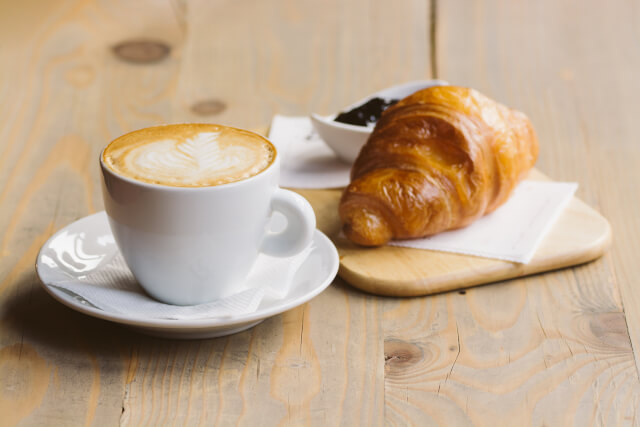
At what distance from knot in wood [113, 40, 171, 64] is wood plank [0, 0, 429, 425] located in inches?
0.7

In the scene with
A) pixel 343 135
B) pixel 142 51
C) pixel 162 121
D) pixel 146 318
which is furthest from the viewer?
pixel 142 51

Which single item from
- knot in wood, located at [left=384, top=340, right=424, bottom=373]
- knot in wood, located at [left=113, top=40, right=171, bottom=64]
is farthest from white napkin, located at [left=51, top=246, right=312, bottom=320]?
knot in wood, located at [left=113, top=40, right=171, bottom=64]

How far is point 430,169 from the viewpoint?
1126 mm

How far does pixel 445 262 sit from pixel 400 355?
207mm

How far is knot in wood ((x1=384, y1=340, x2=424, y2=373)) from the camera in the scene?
35.2 inches

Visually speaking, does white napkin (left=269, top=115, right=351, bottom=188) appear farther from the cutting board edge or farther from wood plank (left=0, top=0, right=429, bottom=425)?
the cutting board edge

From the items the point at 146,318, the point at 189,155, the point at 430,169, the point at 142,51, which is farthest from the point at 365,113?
the point at 142,51

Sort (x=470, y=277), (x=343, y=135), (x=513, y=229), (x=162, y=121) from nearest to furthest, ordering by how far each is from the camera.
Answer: (x=470, y=277) → (x=513, y=229) → (x=343, y=135) → (x=162, y=121)

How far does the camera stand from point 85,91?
5.80 feet

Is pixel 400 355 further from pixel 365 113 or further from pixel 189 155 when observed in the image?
pixel 365 113

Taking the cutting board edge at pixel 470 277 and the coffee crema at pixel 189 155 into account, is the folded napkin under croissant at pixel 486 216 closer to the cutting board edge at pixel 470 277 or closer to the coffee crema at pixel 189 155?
the cutting board edge at pixel 470 277

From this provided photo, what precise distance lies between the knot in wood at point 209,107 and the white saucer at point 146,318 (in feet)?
2.15

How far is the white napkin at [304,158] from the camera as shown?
135 cm

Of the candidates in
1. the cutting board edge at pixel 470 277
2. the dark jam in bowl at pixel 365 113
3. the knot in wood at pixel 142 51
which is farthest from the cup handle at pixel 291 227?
the knot in wood at pixel 142 51
